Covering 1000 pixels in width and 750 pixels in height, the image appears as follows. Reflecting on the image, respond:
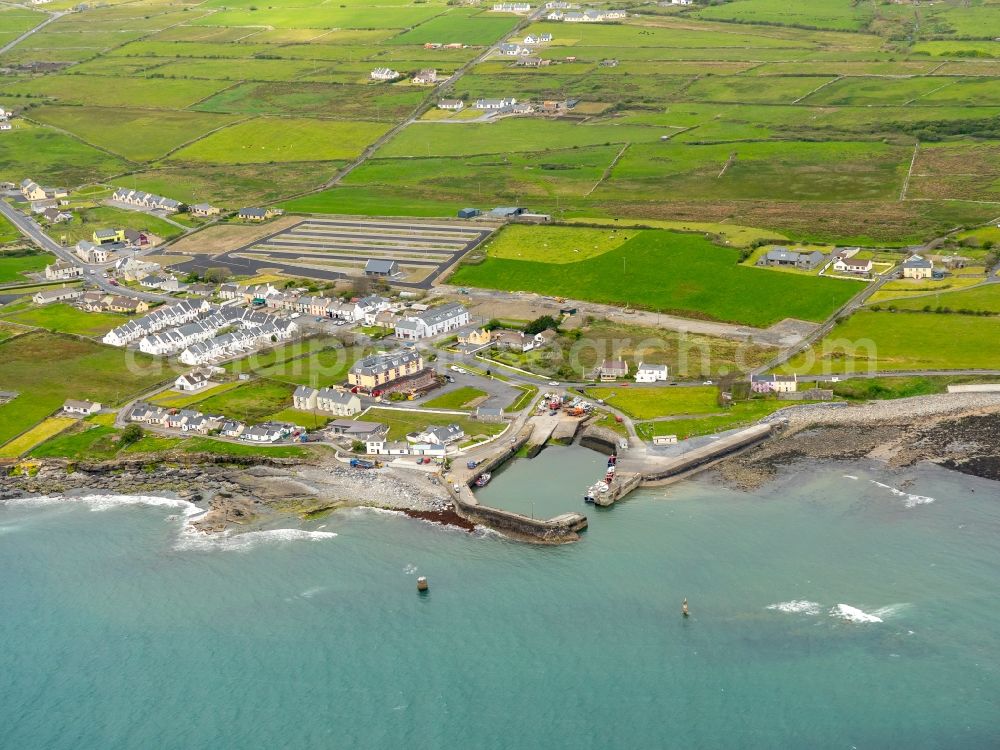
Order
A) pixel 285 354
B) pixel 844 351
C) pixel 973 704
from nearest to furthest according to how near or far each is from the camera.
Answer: pixel 973 704
pixel 844 351
pixel 285 354

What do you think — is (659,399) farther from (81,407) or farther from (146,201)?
(146,201)

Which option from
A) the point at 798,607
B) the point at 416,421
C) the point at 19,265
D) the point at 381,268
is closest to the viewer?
the point at 798,607

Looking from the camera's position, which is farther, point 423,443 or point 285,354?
point 285,354

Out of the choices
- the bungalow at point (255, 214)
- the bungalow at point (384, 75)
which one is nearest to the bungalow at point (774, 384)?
the bungalow at point (255, 214)

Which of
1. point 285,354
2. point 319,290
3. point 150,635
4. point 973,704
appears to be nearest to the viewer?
point 973,704

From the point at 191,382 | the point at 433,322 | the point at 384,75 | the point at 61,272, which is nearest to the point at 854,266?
the point at 433,322

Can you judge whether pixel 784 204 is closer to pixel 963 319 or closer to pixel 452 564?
pixel 963 319

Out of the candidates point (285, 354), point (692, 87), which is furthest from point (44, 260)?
point (692, 87)

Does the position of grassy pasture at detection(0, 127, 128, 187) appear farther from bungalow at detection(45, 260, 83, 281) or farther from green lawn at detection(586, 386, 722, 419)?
green lawn at detection(586, 386, 722, 419)
